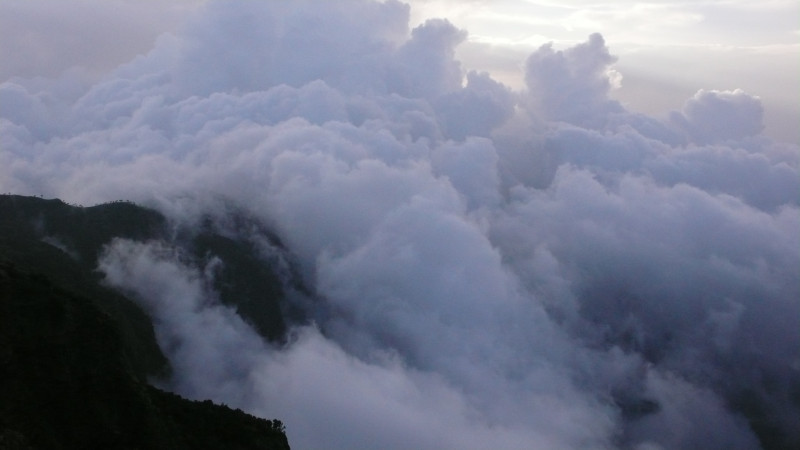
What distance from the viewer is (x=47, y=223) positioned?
19375 cm

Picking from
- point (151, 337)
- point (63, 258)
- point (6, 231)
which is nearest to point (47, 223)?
point (6, 231)

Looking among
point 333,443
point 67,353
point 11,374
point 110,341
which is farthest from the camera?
point 333,443

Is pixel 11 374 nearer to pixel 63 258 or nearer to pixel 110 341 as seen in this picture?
pixel 110 341

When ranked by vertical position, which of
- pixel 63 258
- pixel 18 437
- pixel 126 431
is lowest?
pixel 18 437

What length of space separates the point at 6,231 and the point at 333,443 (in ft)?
332

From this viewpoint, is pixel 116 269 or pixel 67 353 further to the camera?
pixel 116 269

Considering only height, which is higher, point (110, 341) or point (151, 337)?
point (151, 337)

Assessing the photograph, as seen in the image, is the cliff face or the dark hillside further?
the cliff face

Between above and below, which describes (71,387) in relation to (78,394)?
above

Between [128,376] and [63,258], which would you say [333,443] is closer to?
[63,258]

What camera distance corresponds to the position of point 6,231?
574 ft

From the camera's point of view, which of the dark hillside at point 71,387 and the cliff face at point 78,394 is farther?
the cliff face at point 78,394

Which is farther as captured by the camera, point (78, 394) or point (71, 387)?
point (71, 387)

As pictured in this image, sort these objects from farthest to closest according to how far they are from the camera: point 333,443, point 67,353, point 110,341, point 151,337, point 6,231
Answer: point 333,443, point 6,231, point 151,337, point 110,341, point 67,353
